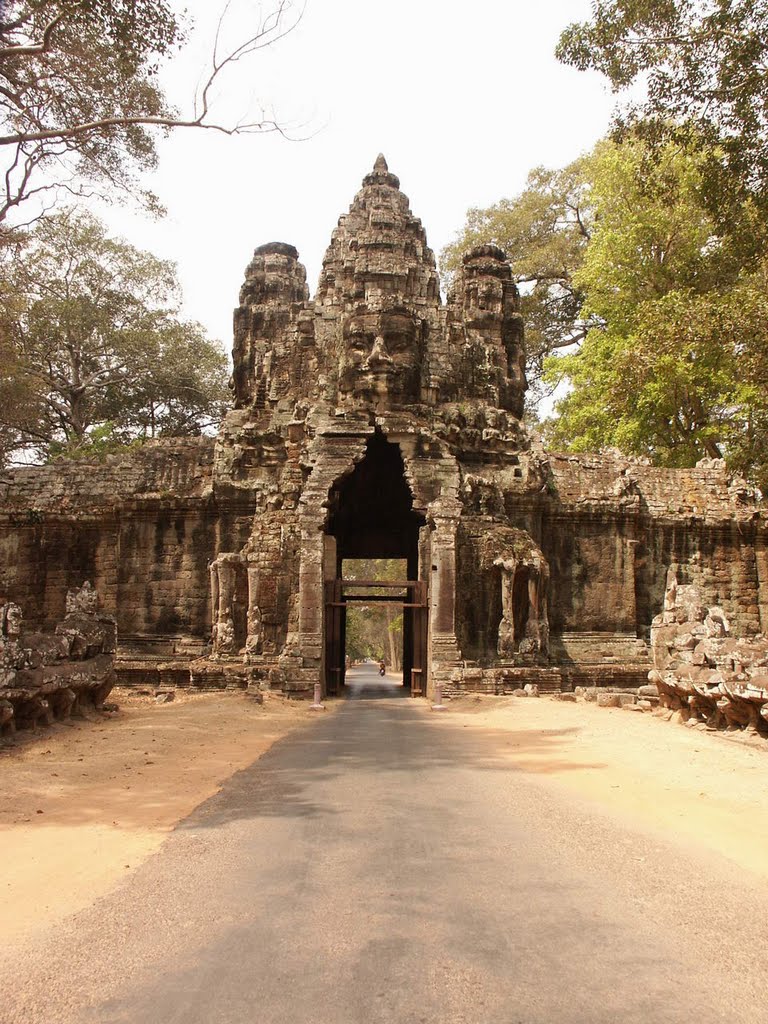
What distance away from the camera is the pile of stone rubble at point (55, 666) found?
7914 mm

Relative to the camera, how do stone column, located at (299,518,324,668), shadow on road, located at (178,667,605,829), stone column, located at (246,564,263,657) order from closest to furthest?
shadow on road, located at (178,667,605,829), stone column, located at (299,518,324,668), stone column, located at (246,564,263,657)

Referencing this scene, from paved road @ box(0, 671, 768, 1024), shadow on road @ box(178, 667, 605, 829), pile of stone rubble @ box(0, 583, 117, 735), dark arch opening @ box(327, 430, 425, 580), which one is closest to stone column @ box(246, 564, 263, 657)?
shadow on road @ box(178, 667, 605, 829)

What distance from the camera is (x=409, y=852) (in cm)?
456

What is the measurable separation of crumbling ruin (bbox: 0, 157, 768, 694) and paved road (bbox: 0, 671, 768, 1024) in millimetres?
8869

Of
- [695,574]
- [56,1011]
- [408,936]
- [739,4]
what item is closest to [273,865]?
[408,936]

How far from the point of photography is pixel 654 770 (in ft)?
23.3

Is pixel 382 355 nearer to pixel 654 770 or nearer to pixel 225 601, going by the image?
pixel 225 601

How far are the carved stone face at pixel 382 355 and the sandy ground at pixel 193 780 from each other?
21.9 ft

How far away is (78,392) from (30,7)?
62.9ft

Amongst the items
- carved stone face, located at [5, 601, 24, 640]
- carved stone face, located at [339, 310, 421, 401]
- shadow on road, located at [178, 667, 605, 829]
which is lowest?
shadow on road, located at [178, 667, 605, 829]

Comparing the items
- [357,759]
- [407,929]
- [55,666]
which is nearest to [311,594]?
[55,666]

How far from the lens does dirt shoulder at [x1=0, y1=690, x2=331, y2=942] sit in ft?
13.1

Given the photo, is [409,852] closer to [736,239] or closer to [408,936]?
[408,936]

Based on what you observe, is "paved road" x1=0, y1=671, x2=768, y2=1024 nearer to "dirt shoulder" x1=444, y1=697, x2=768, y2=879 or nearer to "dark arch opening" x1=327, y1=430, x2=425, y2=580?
"dirt shoulder" x1=444, y1=697, x2=768, y2=879
